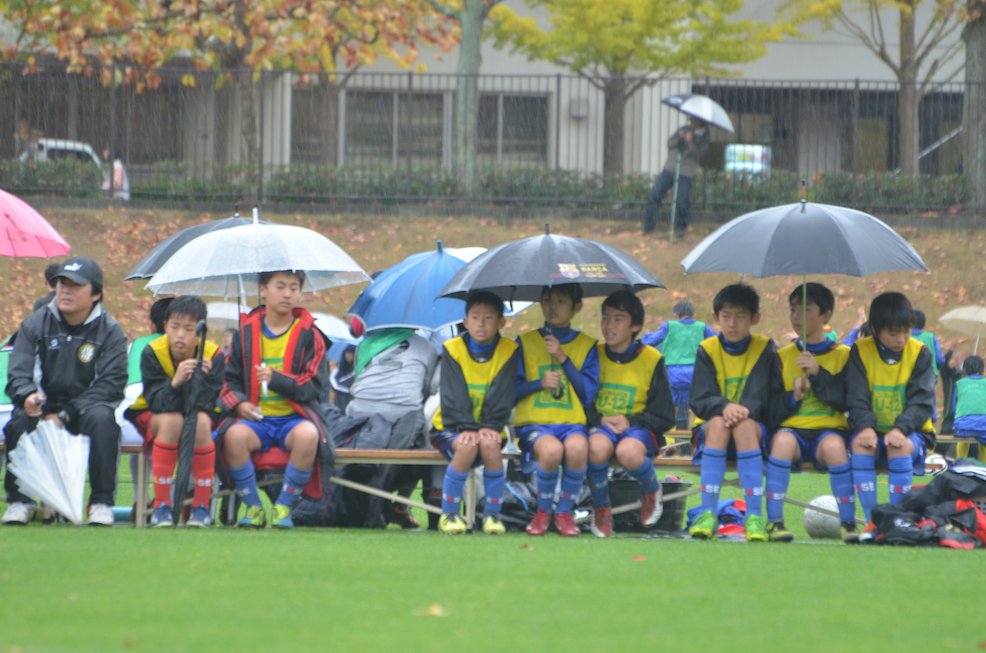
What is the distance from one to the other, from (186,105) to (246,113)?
2996mm

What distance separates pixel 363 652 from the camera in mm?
5332

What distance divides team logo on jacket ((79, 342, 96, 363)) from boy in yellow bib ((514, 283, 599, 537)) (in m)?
2.69

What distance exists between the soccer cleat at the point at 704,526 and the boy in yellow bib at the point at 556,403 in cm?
75

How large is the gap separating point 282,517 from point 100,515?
1096 mm

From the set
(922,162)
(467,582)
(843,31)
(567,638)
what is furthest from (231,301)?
(843,31)

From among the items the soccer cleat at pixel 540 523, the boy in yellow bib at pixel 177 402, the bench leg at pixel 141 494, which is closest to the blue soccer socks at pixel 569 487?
the soccer cleat at pixel 540 523

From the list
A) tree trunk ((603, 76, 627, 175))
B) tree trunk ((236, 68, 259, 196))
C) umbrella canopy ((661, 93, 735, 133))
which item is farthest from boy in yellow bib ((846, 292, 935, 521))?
tree trunk ((603, 76, 627, 175))

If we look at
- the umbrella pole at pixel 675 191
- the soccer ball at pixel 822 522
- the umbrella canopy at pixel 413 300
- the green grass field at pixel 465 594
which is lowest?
the soccer ball at pixel 822 522

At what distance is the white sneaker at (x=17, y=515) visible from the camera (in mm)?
9320

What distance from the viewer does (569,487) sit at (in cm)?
950

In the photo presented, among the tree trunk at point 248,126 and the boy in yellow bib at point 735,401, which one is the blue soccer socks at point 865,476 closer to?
the boy in yellow bib at point 735,401

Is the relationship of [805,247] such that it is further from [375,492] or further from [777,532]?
[375,492]

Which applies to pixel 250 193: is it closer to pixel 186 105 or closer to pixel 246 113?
pixel 246 113

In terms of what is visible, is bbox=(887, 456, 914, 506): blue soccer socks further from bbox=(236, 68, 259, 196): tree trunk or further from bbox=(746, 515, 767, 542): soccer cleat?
bbox=(236, 68, 259, 196): tree trunk
